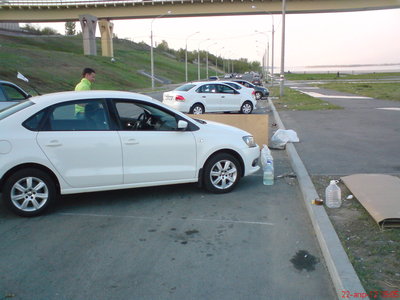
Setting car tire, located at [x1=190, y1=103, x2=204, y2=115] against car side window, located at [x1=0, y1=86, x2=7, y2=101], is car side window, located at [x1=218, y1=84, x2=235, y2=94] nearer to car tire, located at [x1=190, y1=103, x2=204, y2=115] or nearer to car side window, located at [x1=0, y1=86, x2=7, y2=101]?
car tire, located at [x1=190, y1=103, x2=204, y2=115]

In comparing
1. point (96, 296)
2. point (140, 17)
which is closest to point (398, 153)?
point (96, 296)

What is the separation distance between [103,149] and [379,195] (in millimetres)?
3764

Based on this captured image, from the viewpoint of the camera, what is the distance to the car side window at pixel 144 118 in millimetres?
6176

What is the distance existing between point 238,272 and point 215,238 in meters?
0.88

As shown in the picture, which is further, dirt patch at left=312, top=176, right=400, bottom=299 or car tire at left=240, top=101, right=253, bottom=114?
car tire at left=240, top=101, right=253, bottom=114

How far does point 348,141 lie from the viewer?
34.5 feet

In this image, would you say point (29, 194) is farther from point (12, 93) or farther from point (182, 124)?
point (12, 93)

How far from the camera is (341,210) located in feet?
17.8

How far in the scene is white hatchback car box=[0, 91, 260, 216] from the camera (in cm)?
545

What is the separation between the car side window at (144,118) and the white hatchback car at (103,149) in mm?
15

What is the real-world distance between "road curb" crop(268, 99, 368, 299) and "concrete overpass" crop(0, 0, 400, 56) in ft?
150

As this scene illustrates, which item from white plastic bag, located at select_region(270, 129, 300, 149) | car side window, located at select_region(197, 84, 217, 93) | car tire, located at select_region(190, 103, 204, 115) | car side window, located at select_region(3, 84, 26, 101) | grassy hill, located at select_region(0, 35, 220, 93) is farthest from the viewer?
Answer: grassy hill, located at select_region(0, 35, 220, 93)

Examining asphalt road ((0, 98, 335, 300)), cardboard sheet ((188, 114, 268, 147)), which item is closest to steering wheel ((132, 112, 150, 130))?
asphalt road ((0, 98, 335, 300))

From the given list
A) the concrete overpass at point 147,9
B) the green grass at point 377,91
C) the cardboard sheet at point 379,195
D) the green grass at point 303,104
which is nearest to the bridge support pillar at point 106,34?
the concrete overpass at point 147,9
